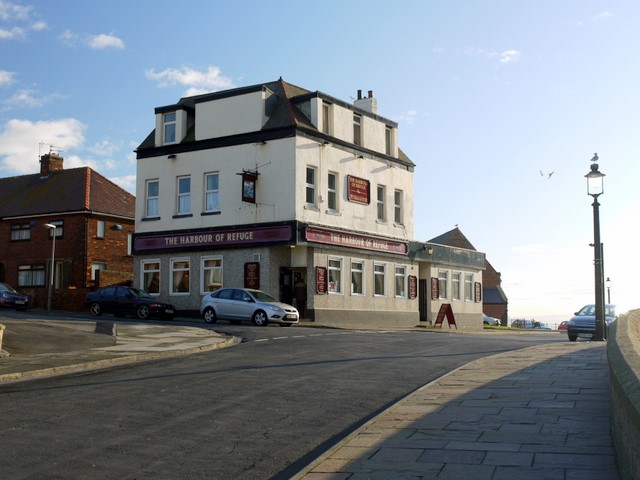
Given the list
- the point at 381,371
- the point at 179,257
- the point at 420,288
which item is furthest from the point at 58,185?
the point at 381,371

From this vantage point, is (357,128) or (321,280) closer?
(321,280)

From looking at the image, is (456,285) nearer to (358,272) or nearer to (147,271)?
(358,272)

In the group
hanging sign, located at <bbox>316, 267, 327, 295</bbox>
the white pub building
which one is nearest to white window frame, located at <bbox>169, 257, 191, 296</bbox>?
the white pub building

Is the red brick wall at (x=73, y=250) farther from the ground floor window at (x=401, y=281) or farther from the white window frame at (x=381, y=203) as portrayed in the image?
the ground floor window at (x=401, y=281)

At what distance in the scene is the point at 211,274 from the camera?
38.7 m

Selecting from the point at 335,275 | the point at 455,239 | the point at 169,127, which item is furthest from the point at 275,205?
the point at 455,239

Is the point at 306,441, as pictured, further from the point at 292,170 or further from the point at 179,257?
the point at 179,257

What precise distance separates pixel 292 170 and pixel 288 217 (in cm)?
213

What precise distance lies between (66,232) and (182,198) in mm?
13240

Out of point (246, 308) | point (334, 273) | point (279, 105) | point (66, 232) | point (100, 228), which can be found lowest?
point (246, 308)

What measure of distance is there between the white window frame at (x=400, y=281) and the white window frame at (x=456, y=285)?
7.05 meters

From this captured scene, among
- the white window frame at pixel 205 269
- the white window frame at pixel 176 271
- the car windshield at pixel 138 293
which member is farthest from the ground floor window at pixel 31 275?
the white window frame at pixel 205 269

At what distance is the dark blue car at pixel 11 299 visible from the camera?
140 ft

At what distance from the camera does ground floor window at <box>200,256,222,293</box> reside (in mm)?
38469
